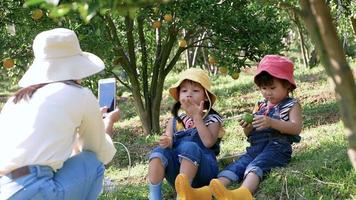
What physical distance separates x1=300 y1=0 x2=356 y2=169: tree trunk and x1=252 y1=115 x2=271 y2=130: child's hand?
2406 millimetres

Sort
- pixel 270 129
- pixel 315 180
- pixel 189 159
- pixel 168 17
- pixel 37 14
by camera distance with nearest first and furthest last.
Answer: pixel 315 180
pixel 189 159
pixel 270 129
pixel 37 14
pixel 168 17

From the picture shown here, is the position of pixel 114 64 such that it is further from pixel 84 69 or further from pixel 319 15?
pixel 319 15

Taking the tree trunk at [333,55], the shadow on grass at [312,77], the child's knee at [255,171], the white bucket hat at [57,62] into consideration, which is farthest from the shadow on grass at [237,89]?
the tree trunk at [333,55]

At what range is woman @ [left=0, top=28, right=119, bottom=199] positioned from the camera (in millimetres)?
2615

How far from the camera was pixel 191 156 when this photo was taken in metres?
3.35

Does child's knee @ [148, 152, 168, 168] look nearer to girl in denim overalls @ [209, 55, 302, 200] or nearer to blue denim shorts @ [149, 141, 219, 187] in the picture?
blue denim shorts @ [149, 141, 219, 187]

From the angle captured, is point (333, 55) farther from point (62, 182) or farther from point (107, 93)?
point (107, 93)

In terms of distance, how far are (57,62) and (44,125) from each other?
1.29 ft

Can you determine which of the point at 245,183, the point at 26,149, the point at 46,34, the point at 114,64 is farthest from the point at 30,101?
the point at 114,64

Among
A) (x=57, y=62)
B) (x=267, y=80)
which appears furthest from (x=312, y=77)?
(x=57, y=62)

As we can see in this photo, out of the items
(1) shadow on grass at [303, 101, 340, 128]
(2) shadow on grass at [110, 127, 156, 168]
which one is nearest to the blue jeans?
(2) shadow on grass at [110, 127, 156, 168]

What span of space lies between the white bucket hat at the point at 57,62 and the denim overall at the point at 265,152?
1136 mm

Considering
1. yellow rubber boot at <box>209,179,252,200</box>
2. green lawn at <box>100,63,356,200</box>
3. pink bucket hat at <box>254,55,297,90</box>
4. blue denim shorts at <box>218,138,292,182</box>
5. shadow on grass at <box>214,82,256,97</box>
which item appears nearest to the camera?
yellow rubber boot at <box>209,179,252,200</box>

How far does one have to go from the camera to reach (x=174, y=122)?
388 cm
